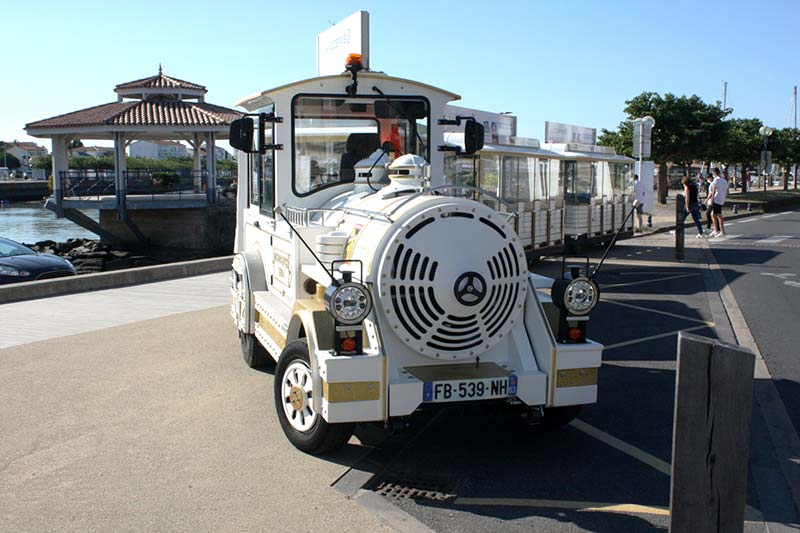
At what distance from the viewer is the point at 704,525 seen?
115 inches

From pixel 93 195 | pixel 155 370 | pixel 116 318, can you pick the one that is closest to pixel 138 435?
pixel 155 370

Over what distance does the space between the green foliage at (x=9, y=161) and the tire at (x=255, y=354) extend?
135 m

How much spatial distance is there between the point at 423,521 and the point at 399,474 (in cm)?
71

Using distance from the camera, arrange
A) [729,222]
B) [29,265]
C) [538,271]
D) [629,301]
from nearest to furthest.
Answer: [629,301], [29,265], [538,271], [729,222]

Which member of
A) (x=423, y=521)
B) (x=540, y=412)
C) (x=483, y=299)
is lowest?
(x=423, y=521)

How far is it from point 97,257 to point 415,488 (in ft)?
92.2

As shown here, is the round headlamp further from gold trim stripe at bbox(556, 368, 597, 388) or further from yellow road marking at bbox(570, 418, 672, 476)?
yellow road marking at bbox(570, 418, 672, 476)

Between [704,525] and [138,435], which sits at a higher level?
[704,525]

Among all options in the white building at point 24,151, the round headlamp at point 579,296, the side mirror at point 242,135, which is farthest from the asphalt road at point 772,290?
the white building at point 24,151

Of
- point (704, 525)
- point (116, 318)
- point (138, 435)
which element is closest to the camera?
point (704, 525)

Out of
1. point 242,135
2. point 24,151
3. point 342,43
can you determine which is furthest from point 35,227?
point 24,151

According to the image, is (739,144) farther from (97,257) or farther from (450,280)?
(450,280)

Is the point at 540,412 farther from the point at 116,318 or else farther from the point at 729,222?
the point at 729,222

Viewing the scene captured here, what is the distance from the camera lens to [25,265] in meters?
13.4
